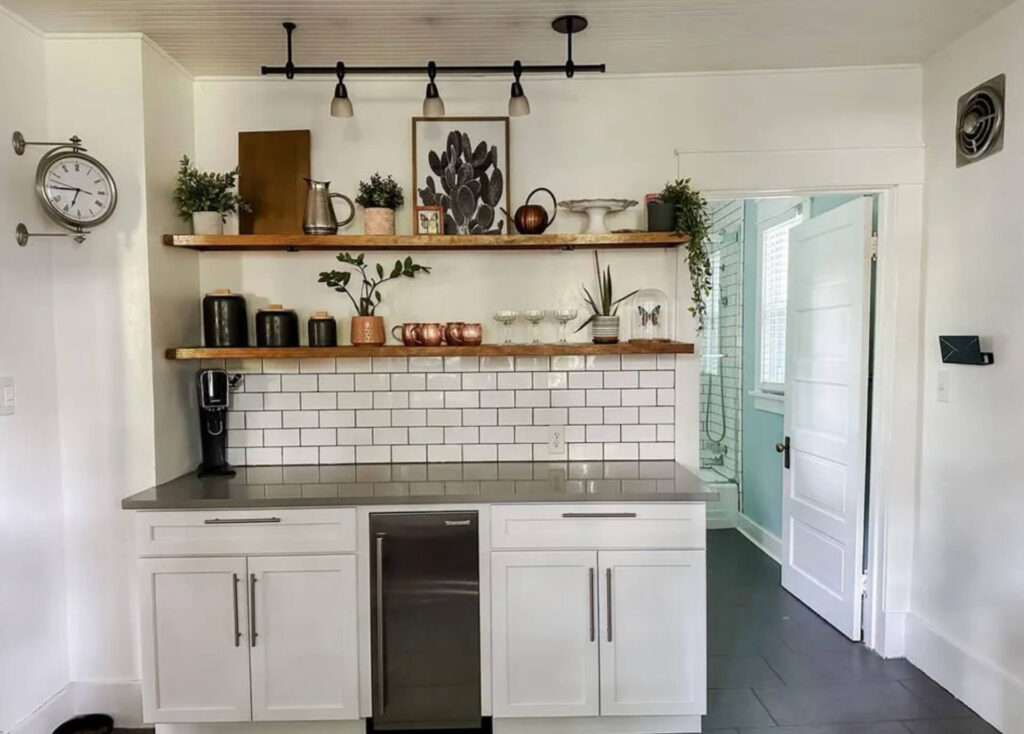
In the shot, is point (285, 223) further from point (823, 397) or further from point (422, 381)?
point (823, 397)

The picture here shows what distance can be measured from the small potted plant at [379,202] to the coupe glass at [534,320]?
681mm

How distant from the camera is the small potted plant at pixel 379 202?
252 cm

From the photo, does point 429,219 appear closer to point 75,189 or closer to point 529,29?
point 529,29

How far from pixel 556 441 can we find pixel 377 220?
1238 millimetres

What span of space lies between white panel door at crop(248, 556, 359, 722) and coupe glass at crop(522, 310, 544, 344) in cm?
119

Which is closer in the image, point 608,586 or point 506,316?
point 608,586

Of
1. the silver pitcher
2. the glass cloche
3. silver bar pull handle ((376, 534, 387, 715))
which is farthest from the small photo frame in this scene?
silver bar pull handle ((376, 534, 387, 715))

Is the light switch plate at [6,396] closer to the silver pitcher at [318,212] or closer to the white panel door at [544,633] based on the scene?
the silver pitcher at [318,212]

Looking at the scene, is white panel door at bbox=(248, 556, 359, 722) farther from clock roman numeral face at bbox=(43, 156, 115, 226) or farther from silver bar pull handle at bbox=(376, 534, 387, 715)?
clock roman numeral face at bbox=(43, 156, 115, 226)

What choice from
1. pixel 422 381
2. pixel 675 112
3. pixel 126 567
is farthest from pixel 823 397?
pixel 126 567

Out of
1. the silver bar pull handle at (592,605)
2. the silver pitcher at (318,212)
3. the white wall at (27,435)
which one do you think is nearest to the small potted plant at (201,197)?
the silver pitcher at (318,212)

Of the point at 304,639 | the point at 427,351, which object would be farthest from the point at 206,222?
the point at 304,639

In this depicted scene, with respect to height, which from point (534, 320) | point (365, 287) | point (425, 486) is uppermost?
point (365, 287)

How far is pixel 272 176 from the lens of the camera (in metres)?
2.63
